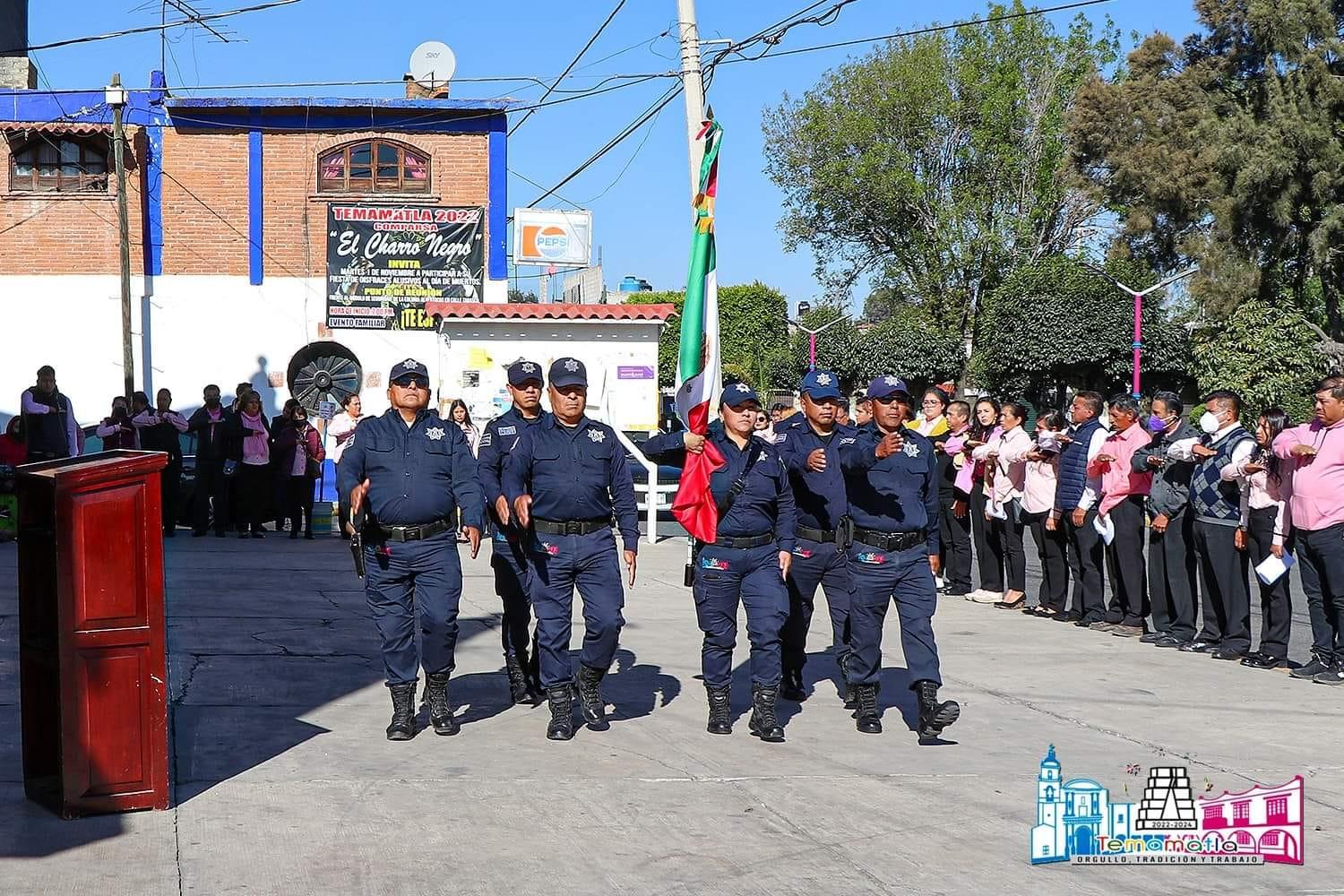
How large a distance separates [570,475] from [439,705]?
1.38 m

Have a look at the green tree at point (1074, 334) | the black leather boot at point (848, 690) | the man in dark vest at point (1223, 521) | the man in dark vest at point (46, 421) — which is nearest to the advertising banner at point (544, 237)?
the man in dark vest at point (46, 421)

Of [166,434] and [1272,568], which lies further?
[166,434]

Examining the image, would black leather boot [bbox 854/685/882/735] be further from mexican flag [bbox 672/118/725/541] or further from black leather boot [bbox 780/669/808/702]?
mexican flag [bbox 672/118/725/541]

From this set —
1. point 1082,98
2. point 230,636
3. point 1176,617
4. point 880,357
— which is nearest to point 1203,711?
point 1176,617

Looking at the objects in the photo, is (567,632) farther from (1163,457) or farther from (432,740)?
(1163,457)

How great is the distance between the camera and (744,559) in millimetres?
7746

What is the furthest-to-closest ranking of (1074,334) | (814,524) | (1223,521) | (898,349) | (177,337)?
(898,349) → (1074,334) → (177,337) → (1223,521) → (814,524)

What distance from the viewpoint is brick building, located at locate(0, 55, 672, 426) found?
24391 millimetres

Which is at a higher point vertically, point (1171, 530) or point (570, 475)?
point (570, 475)

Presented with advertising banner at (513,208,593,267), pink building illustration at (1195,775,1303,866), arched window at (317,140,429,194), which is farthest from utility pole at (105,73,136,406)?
pink building illustration at (1195,775,1303,866)

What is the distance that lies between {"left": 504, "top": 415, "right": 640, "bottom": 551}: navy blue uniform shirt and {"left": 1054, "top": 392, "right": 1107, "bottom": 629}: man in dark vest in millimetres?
5532

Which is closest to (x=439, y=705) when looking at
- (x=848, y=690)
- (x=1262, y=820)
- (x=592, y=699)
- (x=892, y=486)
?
(x=592, y=699)

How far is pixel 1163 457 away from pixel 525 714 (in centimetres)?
567

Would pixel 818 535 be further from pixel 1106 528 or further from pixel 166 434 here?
pixel 166 434
